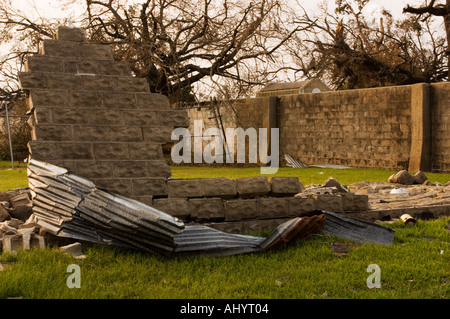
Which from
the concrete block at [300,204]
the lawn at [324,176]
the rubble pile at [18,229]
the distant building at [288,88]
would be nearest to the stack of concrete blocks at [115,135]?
the concrete block at [300,204]

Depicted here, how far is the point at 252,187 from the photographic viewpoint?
6871mm

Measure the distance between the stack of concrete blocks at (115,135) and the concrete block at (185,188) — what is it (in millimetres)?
12

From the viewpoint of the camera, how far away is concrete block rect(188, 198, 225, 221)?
657 centimetres

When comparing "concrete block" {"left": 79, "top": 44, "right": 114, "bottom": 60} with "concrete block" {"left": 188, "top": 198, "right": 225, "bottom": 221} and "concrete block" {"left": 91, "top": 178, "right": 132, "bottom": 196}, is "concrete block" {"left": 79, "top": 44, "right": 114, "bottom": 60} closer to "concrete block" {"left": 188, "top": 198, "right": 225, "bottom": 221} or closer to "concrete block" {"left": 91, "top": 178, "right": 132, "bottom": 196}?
"concrete block" {"left": 91, "top": 178, "right": 132, "bottom": 196}

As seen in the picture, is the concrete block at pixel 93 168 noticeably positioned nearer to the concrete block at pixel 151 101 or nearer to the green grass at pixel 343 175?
the concrete block at pixel 151 101

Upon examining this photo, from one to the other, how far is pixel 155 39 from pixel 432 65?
1570cm

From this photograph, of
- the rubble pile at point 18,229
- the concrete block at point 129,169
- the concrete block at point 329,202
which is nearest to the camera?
the rubble pile at point 18,229

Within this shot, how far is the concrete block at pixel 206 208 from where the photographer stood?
6.57 meters

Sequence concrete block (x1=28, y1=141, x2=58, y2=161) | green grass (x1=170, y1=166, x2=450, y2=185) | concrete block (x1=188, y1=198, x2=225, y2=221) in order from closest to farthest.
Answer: concrete block (x1=28, y1=141, x2=58, y2=161) → concrete block (x1=188, y1=198, x2=225, y2=221) → green grass (x1=170, y1=166, x2=450, y2=185)

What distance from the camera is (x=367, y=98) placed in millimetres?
16984

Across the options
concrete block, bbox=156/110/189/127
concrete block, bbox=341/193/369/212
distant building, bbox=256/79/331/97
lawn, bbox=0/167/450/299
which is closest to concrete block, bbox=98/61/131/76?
concrete block, bbox=156/110/189/127

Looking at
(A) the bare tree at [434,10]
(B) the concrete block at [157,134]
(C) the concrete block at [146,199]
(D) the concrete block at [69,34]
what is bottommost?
(C) the concrete block at [146,199]

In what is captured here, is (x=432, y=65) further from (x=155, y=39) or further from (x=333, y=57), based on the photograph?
(x=155, y=39)

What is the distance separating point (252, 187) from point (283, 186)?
1.45ft
